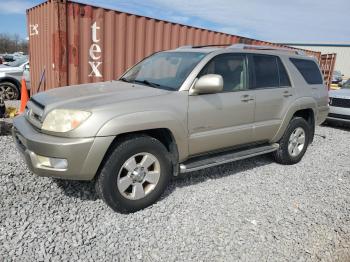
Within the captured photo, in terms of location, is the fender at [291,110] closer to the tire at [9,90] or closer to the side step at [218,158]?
the side step at [218,158]

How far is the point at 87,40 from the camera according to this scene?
6426 millimetres

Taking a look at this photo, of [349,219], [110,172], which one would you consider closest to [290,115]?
[349,219]

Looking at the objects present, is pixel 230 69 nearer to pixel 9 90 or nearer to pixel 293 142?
pixel 293 142

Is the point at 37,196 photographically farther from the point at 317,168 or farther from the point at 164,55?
the point at 317,168

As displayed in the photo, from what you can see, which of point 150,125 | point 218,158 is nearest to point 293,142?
point 218,158

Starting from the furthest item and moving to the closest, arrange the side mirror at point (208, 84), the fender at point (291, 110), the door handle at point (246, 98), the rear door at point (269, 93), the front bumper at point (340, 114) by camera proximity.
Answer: the front bumper at point (340, 114), the fender at point (291, 110), the rear door at point (269, 93), the door handle at point (246, 98), the side mirror at point (208, 84)

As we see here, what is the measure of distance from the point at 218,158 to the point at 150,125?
1.19 meters

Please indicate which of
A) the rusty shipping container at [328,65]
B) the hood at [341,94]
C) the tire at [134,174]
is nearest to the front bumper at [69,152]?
the tire at [134,174]

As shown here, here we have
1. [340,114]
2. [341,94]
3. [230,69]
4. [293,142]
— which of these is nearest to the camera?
[230,69]

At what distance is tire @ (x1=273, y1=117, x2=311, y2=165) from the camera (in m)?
5.21

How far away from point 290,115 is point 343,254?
7.96 feet

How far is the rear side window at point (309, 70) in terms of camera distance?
5395mm

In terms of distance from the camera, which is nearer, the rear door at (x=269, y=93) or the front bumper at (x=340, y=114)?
the rear door at (x=269, y=93)

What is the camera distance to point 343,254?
122 inches
